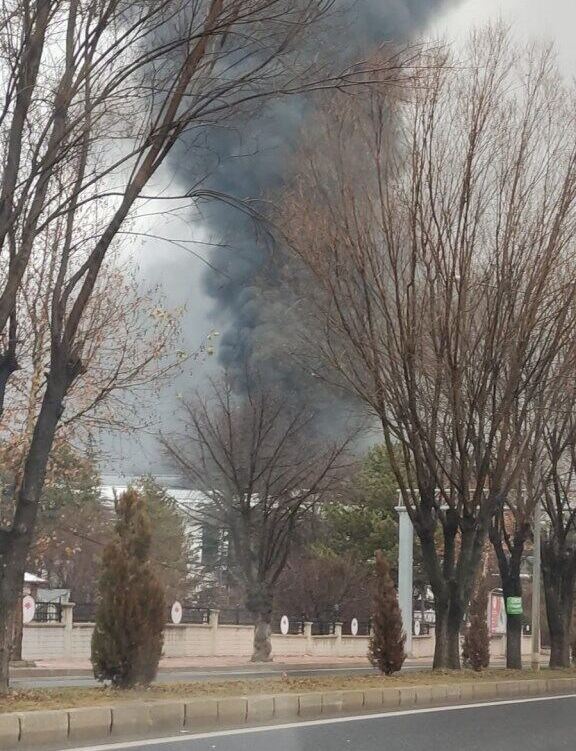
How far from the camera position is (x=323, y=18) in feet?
40.2

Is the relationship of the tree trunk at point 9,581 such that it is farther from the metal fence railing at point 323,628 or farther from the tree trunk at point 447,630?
the metal fence railing at point 323,628

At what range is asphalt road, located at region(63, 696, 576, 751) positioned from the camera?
33.1 feet

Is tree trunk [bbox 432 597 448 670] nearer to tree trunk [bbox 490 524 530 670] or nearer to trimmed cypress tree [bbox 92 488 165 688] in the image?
tree trunk [bbox 490 524 530 670]

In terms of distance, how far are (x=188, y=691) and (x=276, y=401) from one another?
18343 millimetres

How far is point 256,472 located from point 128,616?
22102mm

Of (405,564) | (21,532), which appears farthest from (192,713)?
(405,564)

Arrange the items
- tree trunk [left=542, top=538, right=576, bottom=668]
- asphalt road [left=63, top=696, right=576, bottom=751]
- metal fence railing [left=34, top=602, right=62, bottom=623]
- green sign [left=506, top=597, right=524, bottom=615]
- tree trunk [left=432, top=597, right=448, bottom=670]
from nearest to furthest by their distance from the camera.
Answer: asphalt road [left=63, top=696, right=576, bottom=751] → tree trunk [left=432, top=597, right=448, bottom=670] → green sign [left=506, top=597, right=524, bottom=615] → tree trunk [left=542, top=538, right=576, bottom=668] → metal fence railing [left=34, top=602, right=62, bottom=623]

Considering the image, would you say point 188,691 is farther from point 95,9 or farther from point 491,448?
point 491,448

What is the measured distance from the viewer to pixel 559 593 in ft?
97.1

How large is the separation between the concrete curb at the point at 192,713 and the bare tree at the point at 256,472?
16611 millimetres

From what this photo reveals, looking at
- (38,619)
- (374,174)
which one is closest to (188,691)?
(374,174)

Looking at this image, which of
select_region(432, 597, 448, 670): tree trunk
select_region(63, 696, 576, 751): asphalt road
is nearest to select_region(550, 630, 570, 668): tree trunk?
select_region(432, 597, 448, 670): tree trunk

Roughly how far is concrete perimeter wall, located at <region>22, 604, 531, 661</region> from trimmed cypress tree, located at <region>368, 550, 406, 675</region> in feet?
21.2

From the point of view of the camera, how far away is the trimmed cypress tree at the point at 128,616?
42.9 ft
